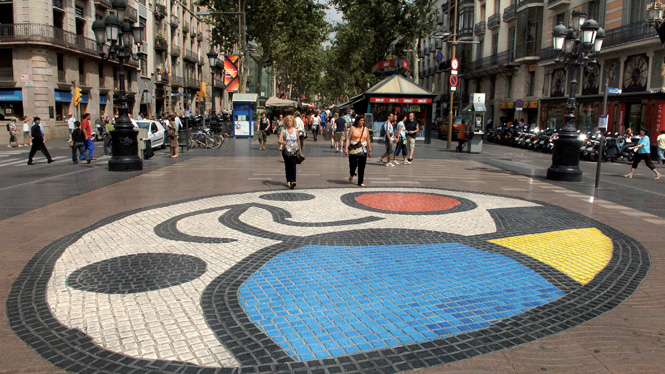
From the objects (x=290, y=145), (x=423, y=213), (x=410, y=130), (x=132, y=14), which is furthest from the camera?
(x=132, y=14)

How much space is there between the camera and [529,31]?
3800cm

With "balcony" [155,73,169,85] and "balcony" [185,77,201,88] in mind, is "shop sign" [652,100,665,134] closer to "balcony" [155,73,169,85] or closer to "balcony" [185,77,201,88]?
"balcony" [155,73,169,85]

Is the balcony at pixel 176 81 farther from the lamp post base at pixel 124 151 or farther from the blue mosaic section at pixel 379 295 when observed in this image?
the blue mosaic section at pixel 379 295

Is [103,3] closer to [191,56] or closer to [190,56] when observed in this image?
[190,56]

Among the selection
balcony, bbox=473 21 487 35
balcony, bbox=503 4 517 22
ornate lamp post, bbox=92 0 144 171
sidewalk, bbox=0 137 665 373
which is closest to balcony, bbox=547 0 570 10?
balcony, bbox=503 4 517 22

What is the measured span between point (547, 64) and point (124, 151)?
31.5 m

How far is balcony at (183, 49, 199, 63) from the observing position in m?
58.3

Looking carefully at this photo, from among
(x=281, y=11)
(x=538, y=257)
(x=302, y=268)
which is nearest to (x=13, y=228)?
(x=302, y=268)

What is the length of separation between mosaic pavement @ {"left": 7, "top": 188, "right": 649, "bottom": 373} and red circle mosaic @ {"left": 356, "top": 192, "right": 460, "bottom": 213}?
83cm

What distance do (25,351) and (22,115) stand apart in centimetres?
3338

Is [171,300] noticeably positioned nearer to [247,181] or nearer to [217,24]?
[247,181]

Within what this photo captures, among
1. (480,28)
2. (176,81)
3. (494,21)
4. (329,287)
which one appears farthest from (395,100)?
(176,81)

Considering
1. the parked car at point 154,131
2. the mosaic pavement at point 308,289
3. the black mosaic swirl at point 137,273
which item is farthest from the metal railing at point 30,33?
the black mosaic swirl at point 137,273

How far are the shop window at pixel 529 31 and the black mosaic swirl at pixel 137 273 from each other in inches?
1490
